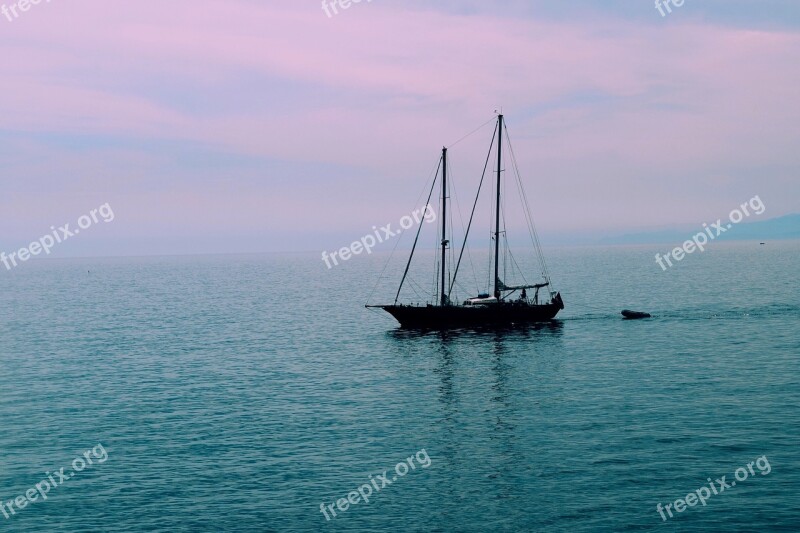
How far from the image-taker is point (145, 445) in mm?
44375

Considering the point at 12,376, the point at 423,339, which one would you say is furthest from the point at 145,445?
the point at 423,339

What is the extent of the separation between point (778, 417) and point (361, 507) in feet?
96.0

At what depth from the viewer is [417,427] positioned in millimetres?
47156

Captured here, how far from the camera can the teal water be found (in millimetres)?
33438
